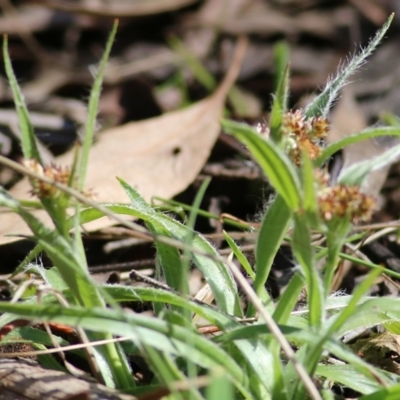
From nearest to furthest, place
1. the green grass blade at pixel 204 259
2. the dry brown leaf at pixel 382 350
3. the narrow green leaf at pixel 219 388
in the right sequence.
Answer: the narrow green leaf at pixel 219 388 < the green grass blade at pixel 204 259 < the dry brown leaf at pixel 382 350

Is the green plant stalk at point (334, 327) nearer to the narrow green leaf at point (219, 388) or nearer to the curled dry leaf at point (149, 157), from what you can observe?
the narrow green leaf at point (219, 388)

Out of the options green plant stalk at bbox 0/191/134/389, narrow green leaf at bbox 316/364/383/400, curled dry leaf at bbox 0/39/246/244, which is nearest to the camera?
green plant stalk at bbox 0/191/134/389

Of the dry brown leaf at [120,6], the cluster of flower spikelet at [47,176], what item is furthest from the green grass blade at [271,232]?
the dry brown leaf at [120,6]

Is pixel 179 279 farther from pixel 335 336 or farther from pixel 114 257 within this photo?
pixel 114 257

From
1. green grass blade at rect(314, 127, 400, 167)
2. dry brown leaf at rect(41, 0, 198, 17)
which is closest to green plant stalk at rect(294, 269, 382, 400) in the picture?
green grass blade at rect(314, 127, 400, 167)

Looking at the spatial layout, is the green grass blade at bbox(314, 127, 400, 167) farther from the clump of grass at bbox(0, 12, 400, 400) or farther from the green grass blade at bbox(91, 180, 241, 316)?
the green grass blade at bbox(91, 180, 241, 316)

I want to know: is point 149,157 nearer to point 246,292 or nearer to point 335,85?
point 335,85

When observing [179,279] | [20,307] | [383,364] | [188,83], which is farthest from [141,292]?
[188,83]
